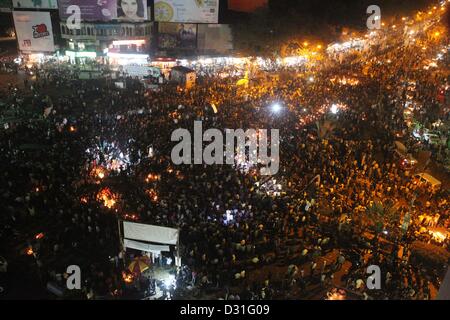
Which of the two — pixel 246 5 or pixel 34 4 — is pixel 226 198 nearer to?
pixel 246 5

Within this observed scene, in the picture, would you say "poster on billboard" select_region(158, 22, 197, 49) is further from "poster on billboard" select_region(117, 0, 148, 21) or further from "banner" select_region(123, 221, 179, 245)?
"banner" select_region(123, 221, 179, 245)

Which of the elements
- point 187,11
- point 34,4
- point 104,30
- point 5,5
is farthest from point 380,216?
point 5,5

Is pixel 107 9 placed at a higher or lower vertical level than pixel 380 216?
higher

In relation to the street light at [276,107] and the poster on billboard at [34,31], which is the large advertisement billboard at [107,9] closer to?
the poster on billboard at [34,31]

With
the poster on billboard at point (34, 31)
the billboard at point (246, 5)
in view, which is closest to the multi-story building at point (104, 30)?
the poster on billboard at point (34, 31)

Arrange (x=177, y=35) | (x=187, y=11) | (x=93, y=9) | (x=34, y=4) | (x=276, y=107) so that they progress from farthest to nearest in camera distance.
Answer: (x=177, y=35)
(x=187, y=11)
(x=34, y=4)
(x=93, y=9)
(x=276, y=107)

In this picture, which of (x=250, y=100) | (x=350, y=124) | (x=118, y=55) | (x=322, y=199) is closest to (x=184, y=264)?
(x=322, y=199)
